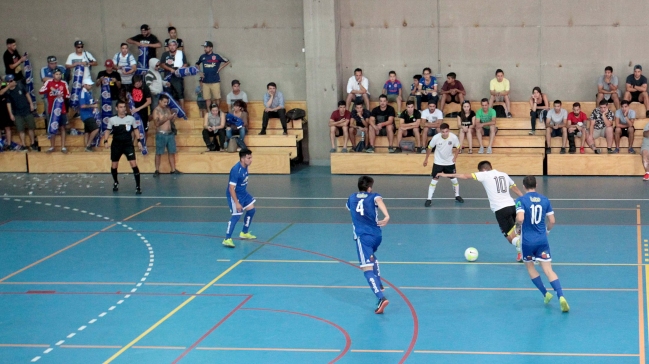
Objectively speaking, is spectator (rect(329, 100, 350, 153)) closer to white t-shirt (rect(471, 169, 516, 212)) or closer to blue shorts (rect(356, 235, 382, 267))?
white t-shirt (rect(471, 169, 516, 212))

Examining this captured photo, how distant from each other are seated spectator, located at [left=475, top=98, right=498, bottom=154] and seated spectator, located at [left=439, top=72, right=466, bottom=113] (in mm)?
1228

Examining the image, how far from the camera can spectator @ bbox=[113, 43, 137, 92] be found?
2658cm

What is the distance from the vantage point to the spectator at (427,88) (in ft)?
83.0

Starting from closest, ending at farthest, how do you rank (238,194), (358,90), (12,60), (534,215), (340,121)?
(534,215), (238,194), (340,121), (358,90), (12,60)

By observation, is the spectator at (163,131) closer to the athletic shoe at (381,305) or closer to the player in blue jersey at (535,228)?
the athletic shoe at (381,305)

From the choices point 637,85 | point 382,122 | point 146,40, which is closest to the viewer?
point 637,85

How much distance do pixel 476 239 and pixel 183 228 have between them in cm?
659

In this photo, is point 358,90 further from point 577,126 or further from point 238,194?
point 238,194

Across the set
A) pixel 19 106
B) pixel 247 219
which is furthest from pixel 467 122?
pixel 19 106

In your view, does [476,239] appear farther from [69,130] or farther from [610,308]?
[69,130]

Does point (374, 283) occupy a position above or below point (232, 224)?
below

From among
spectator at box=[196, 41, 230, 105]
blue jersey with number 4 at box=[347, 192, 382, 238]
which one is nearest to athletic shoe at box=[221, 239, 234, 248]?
blue jersey with number 4 at box=[347, 192, 382, 238]

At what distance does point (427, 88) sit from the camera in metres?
25.5

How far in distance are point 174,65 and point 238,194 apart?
40.8ft
